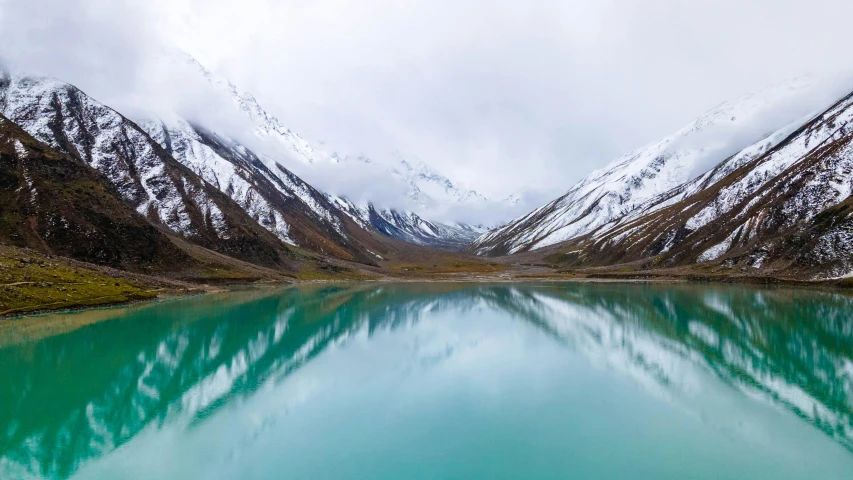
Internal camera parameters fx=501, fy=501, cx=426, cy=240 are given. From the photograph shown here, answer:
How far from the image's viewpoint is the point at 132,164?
152 metres

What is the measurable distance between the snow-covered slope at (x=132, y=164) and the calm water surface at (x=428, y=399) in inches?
3328

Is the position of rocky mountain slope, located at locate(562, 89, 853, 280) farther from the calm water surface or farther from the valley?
the calm water surface

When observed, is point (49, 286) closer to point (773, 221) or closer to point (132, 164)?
point (132, 164)

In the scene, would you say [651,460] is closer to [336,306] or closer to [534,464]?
[534,464]

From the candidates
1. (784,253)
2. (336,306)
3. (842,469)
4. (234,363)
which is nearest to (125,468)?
(234,363)

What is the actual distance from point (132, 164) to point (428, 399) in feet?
508

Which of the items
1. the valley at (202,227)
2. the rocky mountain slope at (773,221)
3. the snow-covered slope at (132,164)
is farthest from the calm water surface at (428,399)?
the snow-covered slope at (132,164)

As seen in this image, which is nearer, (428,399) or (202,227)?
(428,399)

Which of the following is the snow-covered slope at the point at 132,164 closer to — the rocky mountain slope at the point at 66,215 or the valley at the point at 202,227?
the valley at the point at 202,227

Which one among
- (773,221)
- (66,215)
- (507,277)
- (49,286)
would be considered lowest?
(49,286)

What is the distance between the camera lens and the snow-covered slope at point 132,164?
454 feet

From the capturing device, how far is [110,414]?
25.8 meters

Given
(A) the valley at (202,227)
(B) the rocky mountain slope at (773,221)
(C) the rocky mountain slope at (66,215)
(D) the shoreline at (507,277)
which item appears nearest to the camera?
(D) the shoreline at (507,277)

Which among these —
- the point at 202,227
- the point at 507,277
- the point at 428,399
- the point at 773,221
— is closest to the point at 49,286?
the point at 428,399
